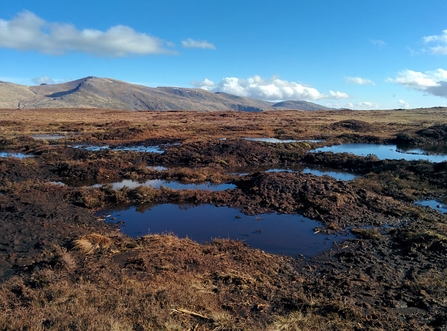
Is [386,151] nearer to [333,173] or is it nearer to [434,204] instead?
[333,173]

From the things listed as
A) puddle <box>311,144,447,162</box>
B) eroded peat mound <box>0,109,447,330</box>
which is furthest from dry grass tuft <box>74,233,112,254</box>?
puddle <box>311,144,447,162</box>

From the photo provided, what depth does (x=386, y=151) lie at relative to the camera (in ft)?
122

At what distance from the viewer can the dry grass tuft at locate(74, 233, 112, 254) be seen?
11.2 metres

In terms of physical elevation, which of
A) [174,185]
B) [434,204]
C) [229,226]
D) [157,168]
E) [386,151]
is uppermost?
[386,151]

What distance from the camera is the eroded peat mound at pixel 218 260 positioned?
24.6 feet

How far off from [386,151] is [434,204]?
20962 mm

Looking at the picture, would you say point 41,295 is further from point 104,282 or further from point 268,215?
point 268,215

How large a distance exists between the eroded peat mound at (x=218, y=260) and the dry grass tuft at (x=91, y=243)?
0.03m

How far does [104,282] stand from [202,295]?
113 inches

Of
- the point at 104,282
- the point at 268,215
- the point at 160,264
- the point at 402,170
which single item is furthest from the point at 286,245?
the point at 402,170

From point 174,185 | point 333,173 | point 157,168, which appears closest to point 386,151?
point 333,173

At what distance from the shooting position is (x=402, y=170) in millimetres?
23516

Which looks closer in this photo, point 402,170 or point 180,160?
point 402,170

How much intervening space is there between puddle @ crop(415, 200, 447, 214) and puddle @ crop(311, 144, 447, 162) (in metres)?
15.0
